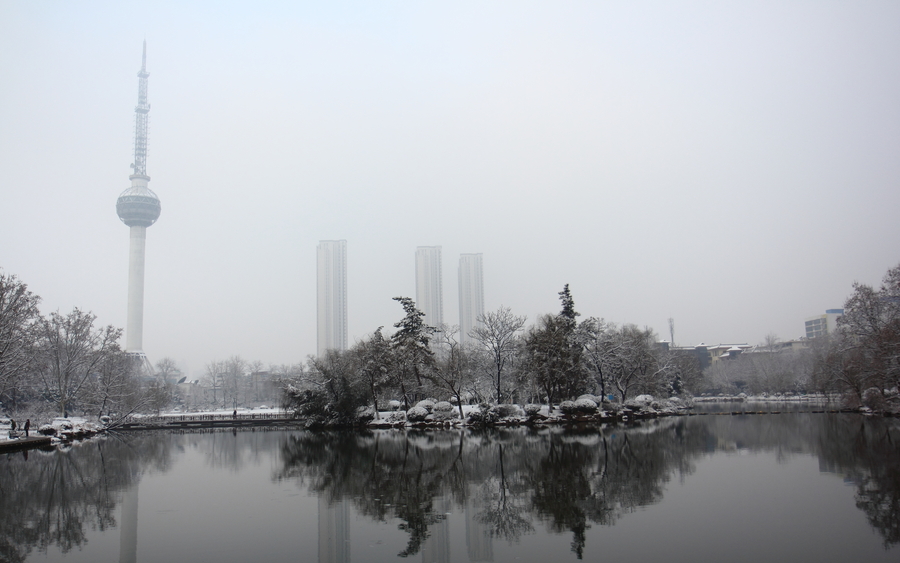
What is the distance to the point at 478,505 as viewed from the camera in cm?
1380

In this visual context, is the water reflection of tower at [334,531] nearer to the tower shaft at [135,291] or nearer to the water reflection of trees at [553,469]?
the water reflection of trees at [553,469]

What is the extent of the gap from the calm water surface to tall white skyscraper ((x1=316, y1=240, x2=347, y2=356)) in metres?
78.1

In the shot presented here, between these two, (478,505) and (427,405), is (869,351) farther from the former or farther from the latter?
(478,505)

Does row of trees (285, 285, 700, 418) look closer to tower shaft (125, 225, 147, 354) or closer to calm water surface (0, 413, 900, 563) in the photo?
calm water surface (0, 413, 900, 563)

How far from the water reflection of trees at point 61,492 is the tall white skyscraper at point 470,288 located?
250 feet

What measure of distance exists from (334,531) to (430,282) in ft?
310

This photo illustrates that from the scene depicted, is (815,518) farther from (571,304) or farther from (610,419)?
(571,304)

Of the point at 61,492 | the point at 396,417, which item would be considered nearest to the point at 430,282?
the point at 396,417

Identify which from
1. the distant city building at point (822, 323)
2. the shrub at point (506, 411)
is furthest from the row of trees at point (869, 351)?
the distant city building at point (822, 323)

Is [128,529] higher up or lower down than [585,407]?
higher up

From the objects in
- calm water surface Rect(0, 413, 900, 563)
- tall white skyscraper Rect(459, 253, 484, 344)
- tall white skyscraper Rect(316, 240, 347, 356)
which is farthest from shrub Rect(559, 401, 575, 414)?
tall white skyscraper Rect(316, 240, 347, 356)

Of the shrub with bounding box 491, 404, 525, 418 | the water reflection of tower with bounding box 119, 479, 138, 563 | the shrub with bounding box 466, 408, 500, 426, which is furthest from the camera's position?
the shrub with bounding box 491, 404, 525, 418

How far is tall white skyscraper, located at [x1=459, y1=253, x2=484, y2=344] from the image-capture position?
106 meters

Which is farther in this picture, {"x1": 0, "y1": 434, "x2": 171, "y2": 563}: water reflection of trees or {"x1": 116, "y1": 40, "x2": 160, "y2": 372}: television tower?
{"x1": 116, "y1": 40, "x2": 160, "y2": 372}: television tower
